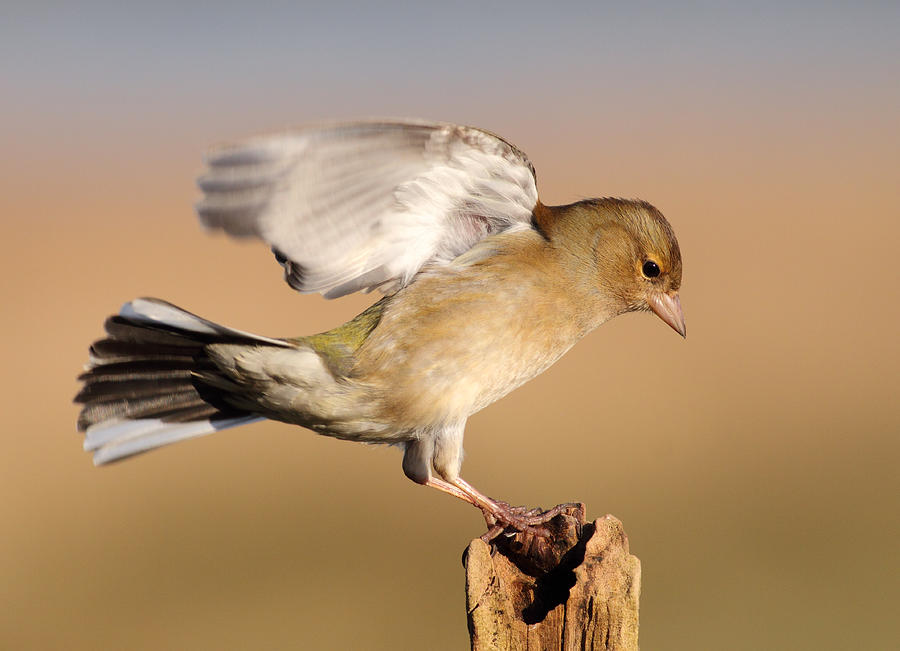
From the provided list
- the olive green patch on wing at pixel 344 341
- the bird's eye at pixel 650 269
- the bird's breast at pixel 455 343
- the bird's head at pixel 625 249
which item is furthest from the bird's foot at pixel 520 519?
the bird's eye at pixel 650 269

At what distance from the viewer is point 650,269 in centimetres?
445

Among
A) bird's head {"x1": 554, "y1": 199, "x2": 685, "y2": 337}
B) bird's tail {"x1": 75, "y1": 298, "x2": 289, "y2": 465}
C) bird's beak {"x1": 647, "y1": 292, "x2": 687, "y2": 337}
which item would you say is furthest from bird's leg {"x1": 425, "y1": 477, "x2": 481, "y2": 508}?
bird's beak {"x1": 647, "y1": 292, "x2": 687, "y2": 337}

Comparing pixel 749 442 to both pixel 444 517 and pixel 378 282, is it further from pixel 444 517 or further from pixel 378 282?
pixel 378 282

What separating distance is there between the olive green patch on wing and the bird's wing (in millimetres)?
155

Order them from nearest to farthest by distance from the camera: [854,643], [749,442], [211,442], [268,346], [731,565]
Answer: [268,346] < [854,643] < [731,565] < [749,442] < [211,442]

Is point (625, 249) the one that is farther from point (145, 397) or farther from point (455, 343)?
point (145, 397)

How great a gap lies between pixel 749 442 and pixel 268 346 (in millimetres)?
9006

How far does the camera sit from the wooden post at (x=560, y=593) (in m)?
2.91

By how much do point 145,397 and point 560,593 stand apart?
2177 mm

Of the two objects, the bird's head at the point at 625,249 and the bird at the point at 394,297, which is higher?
the bird's head at the point at 625,249

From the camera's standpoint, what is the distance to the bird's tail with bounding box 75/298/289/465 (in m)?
4.25

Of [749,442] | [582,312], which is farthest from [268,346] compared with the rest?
[749,442]

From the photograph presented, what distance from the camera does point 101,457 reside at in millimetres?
4395

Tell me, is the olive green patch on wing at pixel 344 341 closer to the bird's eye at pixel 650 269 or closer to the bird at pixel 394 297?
the bird at pixel 394 297
